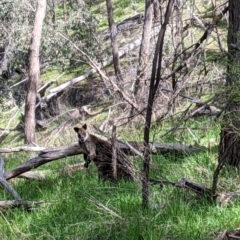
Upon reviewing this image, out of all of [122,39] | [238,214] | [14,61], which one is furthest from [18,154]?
[122,39]

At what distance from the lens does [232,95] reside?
3658mm

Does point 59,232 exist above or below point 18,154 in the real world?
above

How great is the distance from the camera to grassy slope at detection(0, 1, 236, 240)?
426 cm

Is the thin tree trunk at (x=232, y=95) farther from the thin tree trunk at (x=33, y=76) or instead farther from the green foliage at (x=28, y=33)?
the green foliage at (x=28, y=33)

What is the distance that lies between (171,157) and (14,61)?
1652cm

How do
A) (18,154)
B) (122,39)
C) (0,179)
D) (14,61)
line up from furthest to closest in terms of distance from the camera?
1. (122,39)
2. (14,61)
3. (18,154)
4. (0,179)

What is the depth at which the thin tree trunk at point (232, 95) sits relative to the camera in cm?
373

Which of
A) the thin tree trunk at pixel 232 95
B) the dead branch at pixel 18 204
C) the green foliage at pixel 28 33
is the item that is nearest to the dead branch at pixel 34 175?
the dead branch at pixel 18 204

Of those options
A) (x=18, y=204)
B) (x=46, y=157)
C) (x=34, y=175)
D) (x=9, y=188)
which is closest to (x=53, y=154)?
(x=46, y=157)

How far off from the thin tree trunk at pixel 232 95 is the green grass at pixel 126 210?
0.29 meters

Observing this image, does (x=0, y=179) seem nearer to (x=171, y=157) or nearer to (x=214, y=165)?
(x=171, y=157)

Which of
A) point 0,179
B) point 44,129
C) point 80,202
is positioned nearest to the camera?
point 80,202

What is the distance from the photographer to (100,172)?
6.10 meters

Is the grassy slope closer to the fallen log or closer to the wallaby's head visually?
the fallen log
